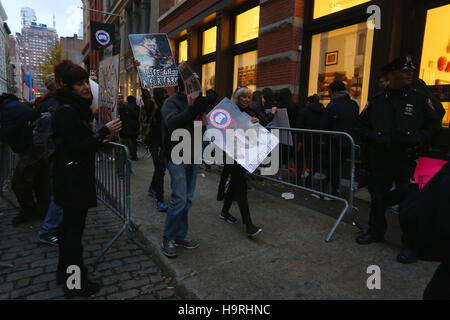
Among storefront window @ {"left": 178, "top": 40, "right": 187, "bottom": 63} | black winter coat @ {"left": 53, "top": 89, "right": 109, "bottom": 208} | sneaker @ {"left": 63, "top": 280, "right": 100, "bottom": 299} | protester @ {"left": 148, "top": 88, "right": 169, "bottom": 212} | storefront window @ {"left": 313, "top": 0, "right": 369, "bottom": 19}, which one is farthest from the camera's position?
storefront window @ {"left": 178, "top": 40, "right": 187, "bottom": 63}

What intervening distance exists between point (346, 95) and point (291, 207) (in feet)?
7.04

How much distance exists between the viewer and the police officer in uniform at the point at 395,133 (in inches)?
135

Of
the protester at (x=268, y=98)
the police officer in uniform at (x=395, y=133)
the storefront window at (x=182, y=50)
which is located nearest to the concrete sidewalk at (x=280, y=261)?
the police officer in uniform at (x=395, y=133)

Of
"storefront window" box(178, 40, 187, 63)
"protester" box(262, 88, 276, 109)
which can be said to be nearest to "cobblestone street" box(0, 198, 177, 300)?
"protester" box(262, 88, 276, 109)

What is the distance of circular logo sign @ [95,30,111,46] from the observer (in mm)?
16156

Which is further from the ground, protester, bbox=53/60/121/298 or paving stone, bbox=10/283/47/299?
protester, bbox=53/60/121/298

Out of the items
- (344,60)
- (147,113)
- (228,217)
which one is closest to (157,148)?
(147,113)

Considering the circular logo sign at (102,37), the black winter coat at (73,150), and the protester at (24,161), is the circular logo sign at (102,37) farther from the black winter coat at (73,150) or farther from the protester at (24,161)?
the black winter coat at (73,150)

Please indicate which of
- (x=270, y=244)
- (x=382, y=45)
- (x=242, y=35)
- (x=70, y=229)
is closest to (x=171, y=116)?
(x=70, y=229)

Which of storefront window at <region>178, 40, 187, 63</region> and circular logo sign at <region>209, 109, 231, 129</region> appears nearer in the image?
circular logo sign at <region>209, 109, 231, 129</region>

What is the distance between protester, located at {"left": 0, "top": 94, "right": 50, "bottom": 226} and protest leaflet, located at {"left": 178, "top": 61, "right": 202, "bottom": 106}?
2.50 meters

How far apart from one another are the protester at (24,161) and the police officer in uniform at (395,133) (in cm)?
457

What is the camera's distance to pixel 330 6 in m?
7.27

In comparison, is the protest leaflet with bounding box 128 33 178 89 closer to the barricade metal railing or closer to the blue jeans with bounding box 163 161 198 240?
the barricade metal railing
